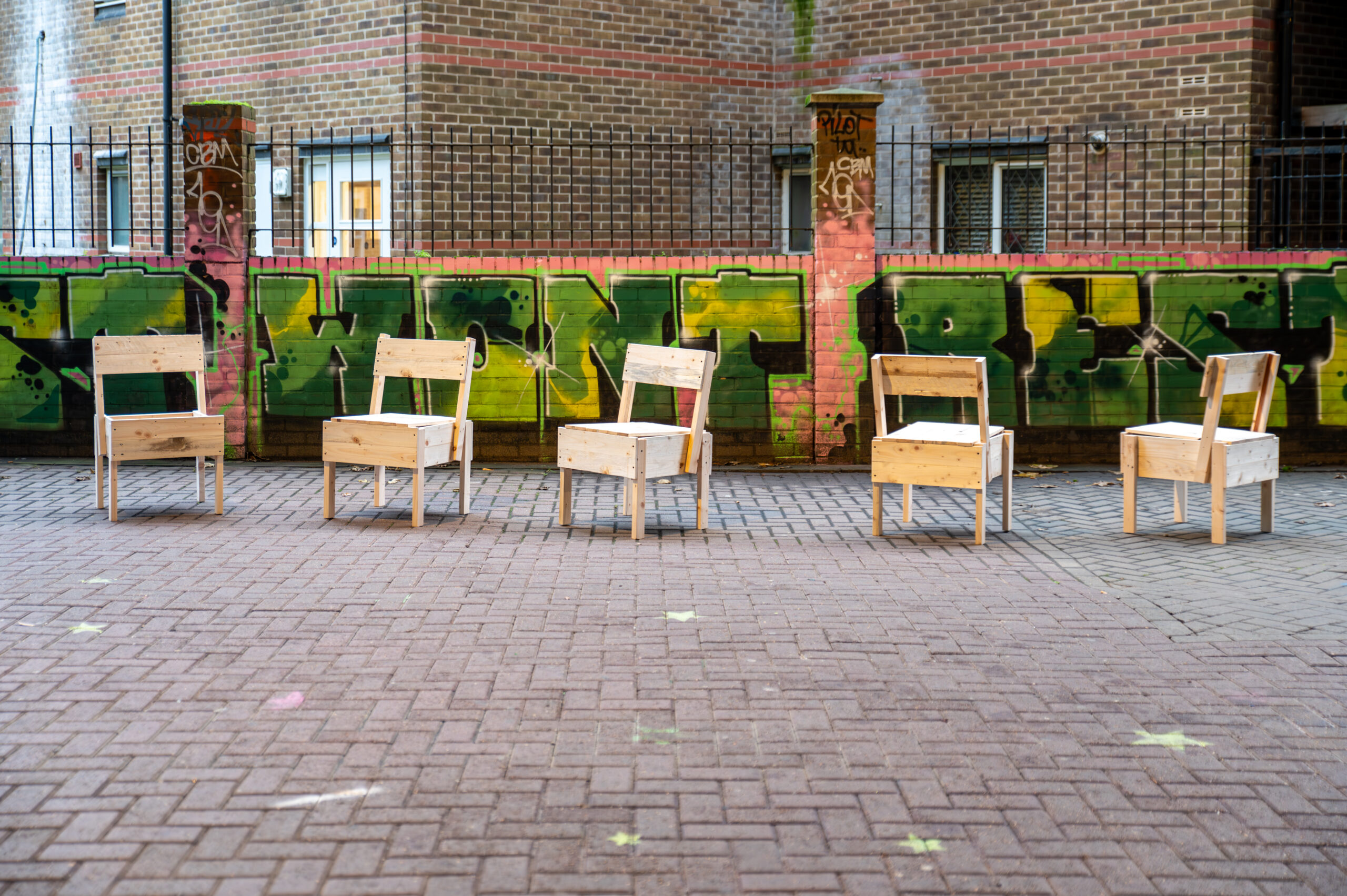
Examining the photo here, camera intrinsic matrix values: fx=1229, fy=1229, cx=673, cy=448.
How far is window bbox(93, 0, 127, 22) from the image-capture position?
51.1ft

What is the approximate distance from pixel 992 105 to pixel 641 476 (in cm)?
850

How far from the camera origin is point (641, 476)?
7.48m

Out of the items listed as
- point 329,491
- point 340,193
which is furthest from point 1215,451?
point 340,193

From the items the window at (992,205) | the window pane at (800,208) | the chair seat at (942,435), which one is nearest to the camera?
the chair seat at (942,435)

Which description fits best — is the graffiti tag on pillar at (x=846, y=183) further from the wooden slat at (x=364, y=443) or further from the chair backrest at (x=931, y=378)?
the wooden slat at (x=364, y=443)

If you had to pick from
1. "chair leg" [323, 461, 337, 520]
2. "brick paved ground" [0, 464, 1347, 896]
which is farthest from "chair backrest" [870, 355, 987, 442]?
"chair leg" [323, 461, 337, 520]

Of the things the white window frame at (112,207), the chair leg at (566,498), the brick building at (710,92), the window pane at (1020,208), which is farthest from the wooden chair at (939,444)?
the white window frame at (112,207)

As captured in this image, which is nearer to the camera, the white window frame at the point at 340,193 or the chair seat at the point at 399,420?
the chair seat at the point at 399,420

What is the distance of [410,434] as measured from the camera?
7.82m

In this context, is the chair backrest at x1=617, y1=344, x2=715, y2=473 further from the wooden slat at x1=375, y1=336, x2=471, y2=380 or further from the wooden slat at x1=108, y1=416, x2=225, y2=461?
the wooden slat at x1=108, y1=416, x2=225, y2=461

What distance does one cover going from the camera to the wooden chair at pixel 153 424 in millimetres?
7973

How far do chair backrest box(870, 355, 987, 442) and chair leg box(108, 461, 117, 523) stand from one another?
4.81 meters

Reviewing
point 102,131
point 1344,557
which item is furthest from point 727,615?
point 102,131

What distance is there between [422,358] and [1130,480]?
470cm
